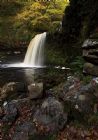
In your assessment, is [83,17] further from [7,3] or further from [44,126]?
[7,3]

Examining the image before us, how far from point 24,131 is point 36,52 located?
1180cm

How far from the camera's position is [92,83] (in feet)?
28.8

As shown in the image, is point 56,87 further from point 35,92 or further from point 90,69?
point 90,69

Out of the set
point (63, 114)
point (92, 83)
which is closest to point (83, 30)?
point (92, 83)

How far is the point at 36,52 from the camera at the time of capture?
19406 mm

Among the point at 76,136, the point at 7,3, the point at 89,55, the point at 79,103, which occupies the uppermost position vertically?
the point at 7,3

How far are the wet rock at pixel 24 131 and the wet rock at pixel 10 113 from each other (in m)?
0.45

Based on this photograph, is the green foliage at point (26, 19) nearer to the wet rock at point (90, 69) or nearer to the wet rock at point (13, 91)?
the wet rock at point (13, 91)

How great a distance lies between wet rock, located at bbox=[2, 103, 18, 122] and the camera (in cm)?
852

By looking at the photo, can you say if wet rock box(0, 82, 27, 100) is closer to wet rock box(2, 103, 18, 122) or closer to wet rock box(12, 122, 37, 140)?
wet rock box(2, 103, 18, 122)

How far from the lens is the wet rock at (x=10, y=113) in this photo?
27.9 ft

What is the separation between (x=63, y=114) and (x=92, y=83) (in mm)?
1407

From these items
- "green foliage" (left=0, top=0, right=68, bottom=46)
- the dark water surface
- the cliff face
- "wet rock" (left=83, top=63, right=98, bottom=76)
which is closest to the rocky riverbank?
"wet rock" (left=83, top=63, right=98, bottom=76)

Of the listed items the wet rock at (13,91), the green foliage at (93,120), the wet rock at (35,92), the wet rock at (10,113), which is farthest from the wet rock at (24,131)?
the wet rock at (13,91)
